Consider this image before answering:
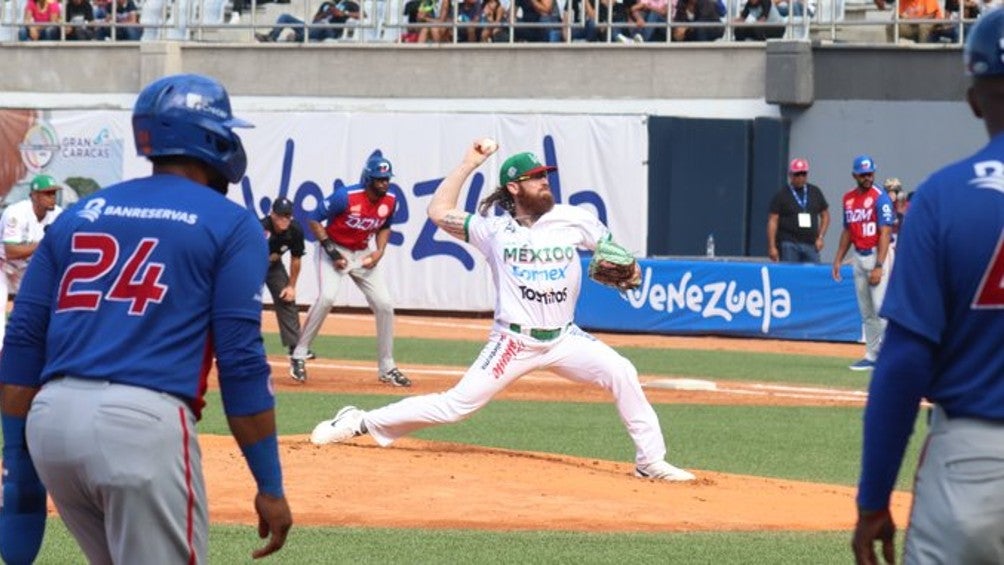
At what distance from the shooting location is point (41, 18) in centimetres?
3359

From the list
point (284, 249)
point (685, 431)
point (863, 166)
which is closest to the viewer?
point (685, 431)

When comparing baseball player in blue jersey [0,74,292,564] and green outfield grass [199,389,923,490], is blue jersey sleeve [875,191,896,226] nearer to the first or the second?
green outfield grass [199,389,923,490]

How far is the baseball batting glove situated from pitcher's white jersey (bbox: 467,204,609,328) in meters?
7.51

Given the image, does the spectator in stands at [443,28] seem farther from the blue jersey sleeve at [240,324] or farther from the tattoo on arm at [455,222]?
the blue jersey sleeve at [240,324]

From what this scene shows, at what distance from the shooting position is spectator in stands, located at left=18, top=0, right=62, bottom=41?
110 ft

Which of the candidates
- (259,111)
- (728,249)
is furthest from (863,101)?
(259,111)

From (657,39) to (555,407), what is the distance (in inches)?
528

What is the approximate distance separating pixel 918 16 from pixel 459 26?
23.1 ft

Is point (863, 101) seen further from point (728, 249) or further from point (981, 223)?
point (981, 223)

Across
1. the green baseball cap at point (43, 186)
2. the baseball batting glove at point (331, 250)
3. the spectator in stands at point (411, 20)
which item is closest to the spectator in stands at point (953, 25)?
the spectator in stands at point (411, 20)

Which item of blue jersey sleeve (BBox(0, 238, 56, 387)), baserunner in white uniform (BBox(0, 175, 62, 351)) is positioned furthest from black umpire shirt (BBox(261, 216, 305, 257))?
blue jersey sleeve (BBox(0, 238, 56, 387))

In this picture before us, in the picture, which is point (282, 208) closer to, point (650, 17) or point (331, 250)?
point (331, 250)

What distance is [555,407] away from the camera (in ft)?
58.2

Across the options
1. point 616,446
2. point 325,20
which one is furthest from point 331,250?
point 325,20
